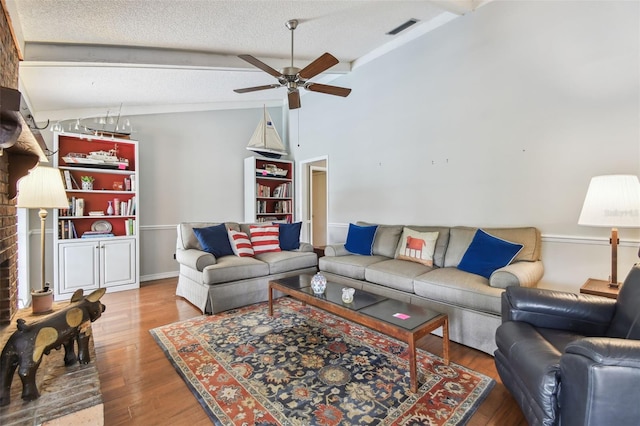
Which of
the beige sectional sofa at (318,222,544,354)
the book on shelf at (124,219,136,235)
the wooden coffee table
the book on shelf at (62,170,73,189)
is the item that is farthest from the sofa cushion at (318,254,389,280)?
the book on shelf at (62,170,73,189)

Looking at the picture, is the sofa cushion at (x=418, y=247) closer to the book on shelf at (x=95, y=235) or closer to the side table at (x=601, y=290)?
the side table at (x=601, y=290)

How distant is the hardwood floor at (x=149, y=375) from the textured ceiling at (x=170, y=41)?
102 inches

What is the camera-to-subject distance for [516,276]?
92.7 inches

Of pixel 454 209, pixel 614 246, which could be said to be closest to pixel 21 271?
pixel 454 209

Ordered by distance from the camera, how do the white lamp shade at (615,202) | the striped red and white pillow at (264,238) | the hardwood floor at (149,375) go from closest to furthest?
1. the hardwood floor at (149,375)
2. the white lamp shade at (615,202)
3. the striped red and white pillow at (264,238)

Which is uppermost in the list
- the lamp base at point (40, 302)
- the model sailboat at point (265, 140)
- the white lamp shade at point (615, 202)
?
the model sailboat at point (265, 140)

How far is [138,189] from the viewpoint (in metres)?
4.31

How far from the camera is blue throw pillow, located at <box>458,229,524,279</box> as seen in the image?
2686 millimetres

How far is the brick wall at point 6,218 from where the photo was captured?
1836mm

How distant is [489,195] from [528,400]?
2.30 m

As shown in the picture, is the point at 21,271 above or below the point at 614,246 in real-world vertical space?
below

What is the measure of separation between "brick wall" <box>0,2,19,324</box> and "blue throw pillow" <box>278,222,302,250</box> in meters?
2.71

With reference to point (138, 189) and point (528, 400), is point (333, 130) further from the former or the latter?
point (528, 400)

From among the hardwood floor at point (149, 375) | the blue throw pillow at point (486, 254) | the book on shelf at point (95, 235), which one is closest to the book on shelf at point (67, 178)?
the book on shelf at point (95, 235)
